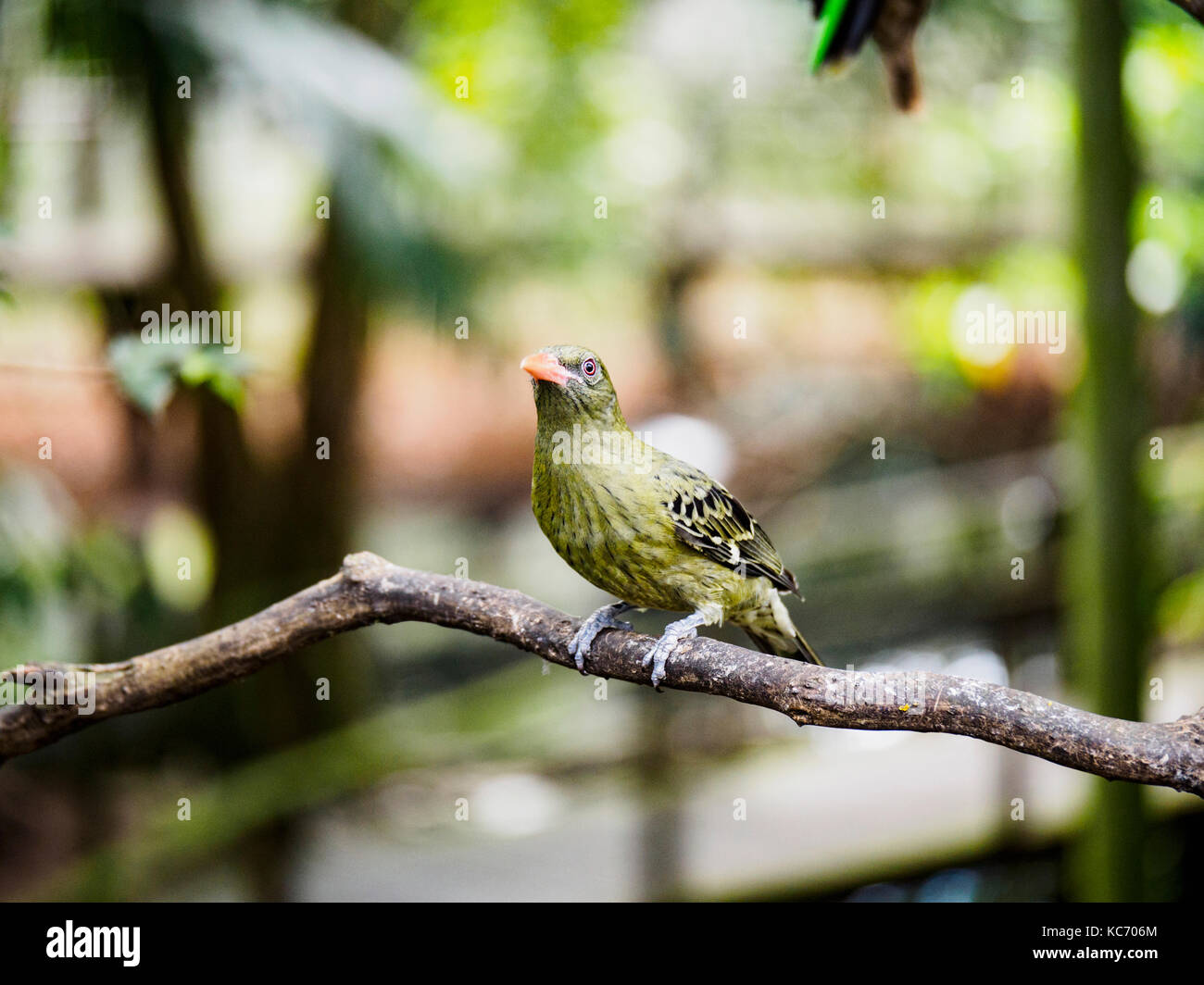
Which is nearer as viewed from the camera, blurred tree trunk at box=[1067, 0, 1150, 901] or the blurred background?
blurred tree trunk at box=[1067, 0, 1150, 901]

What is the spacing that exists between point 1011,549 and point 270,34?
4.76 m

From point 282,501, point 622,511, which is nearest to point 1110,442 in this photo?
point 622,511

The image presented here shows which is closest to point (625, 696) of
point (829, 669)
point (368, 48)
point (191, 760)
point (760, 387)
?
point (191, 760)

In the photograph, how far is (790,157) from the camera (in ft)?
28.7

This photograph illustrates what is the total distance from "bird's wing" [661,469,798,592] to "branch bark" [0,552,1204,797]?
297mm

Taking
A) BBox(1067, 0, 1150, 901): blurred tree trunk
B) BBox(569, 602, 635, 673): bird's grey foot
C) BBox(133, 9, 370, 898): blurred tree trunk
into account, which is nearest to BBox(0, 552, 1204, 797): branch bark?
BBox(569, 602, 635, 673): bird's grey foot

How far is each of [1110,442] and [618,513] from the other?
2070 mm

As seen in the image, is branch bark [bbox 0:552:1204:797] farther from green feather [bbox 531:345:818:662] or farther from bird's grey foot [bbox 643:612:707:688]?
green feather [bbox 531:345:818:662]

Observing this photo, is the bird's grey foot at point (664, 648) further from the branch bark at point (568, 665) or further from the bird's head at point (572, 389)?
the bird's head at point (572, 389)

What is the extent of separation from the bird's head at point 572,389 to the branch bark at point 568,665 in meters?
0.47

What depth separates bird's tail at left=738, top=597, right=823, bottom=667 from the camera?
2830 mm

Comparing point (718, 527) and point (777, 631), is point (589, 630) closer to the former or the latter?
point (718, 527)

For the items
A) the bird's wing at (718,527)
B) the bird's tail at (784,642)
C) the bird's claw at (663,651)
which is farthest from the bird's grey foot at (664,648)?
the bird's tail at (784,642)

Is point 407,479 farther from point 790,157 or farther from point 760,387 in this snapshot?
point 790,157
